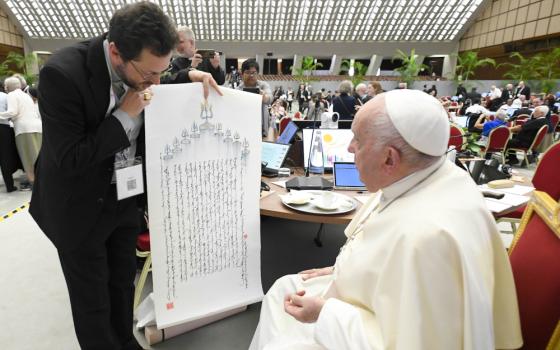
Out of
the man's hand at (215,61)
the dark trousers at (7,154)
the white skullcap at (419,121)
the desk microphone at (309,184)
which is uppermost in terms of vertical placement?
the man's hand at (215,61)

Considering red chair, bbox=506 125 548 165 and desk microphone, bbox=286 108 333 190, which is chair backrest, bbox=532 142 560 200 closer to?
desk microphone, bbox=286 108 333 190

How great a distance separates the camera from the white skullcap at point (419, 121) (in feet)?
3.18

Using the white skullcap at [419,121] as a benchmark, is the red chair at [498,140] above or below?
below

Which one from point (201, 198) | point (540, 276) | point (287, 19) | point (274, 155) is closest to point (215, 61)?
point (274, 155)

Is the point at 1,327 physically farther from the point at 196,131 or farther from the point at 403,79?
the point at 403,79

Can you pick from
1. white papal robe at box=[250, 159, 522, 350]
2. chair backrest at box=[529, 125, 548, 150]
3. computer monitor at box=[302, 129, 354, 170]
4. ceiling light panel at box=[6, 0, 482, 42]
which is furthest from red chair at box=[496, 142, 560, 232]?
ceiling light panel at box=[6, 0, 482, 42]

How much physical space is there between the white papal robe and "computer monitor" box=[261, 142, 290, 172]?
164 centimetres

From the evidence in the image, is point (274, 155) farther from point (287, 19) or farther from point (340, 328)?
point (287, 19)

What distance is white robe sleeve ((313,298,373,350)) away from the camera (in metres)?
0.93

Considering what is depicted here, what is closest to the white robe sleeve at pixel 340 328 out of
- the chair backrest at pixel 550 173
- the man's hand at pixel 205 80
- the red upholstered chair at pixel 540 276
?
the red upholstered chair at pixel 540 276

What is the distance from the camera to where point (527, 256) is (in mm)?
1038

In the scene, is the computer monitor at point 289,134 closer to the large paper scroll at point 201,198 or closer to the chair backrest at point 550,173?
the large paper scroll at point 201,198

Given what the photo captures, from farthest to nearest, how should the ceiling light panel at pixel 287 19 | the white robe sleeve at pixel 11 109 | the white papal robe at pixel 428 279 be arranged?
the ceiling light panel at pixel 287 19 < the white robe sleeve at pixel 11 109 < the white papal robe at pixel 428 279

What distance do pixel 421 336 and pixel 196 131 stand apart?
1357 millimetres
